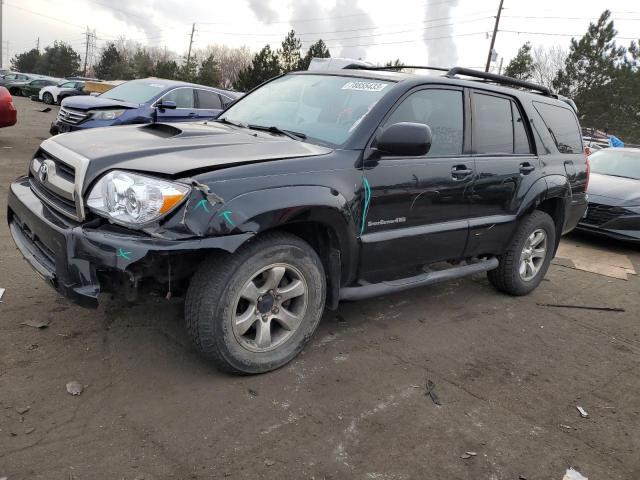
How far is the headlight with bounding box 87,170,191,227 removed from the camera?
2555 mm

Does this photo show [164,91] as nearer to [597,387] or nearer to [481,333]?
[481,333]

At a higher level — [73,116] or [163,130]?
[163,130]

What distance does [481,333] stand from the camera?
160 inches

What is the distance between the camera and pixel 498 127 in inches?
169

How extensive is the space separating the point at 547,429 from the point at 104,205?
2.61m

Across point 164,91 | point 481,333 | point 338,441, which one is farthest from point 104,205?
point 164,91

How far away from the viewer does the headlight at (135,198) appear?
2.55 meters

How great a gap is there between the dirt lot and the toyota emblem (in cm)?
92

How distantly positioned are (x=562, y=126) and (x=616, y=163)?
15.0 ft

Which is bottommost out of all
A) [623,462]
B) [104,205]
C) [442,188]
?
[623,462]

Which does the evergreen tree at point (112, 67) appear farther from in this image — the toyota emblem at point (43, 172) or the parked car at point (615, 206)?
the toyota emblem at point (43, 172)

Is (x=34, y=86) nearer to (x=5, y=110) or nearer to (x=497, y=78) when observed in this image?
(x=5, y=110)

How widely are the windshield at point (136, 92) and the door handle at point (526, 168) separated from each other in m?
7.56

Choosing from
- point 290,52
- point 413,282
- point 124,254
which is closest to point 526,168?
point 413,282
